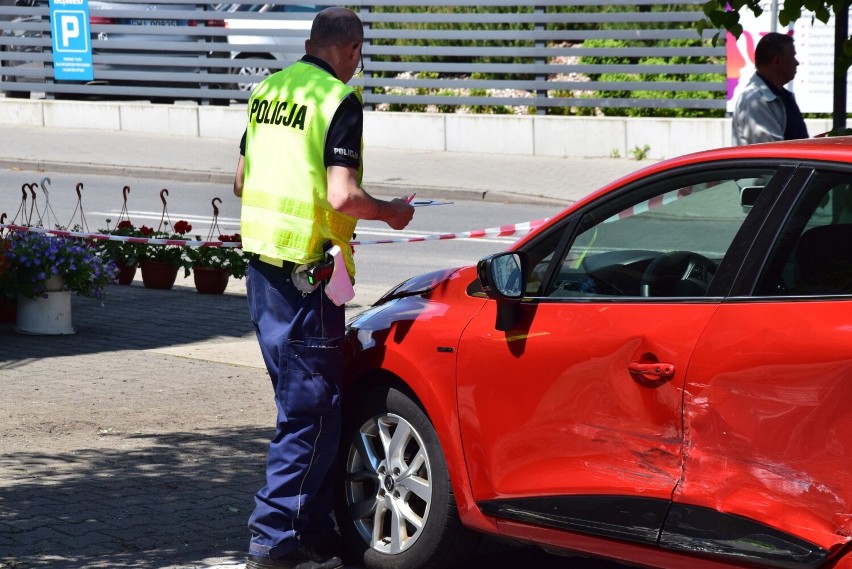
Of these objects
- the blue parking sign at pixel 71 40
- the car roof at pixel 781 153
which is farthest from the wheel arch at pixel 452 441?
the blue parking sign at pixel 71 40

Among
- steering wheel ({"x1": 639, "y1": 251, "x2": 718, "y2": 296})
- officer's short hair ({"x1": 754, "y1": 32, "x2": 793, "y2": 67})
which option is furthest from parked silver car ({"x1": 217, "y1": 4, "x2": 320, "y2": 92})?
steering wheel ({"x1": 639, "y1": 251, "x2": 718, "y2": 296})

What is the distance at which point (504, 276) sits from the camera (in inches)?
190

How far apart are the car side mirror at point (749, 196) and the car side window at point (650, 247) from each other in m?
0.02

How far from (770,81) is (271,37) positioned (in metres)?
16.8

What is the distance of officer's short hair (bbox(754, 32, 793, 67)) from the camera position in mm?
8906

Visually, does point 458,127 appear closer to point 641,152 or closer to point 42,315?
point 641,152

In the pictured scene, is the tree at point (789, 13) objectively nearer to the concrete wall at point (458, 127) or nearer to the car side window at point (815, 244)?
the car side window at point (815, 244)

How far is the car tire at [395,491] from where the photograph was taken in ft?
16.6

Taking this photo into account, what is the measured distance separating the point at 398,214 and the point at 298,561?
127 centimetres

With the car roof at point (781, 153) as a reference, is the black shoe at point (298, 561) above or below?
below

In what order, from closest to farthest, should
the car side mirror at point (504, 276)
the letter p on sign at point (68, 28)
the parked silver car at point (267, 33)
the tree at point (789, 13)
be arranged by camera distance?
1. the car side mirror at point (504, 276)
2. the tree at point (789, 13)
3. the parked silver car at point (267, 33)
4. the letter p on sign at point (68, 28)

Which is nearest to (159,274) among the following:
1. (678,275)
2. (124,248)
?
(124,248)

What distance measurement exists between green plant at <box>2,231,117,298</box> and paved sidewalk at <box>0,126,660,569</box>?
35cm

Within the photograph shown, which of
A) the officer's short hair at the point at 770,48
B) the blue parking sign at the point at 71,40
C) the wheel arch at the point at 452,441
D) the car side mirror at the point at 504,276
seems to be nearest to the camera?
the car side mirror at the point at 504,276
